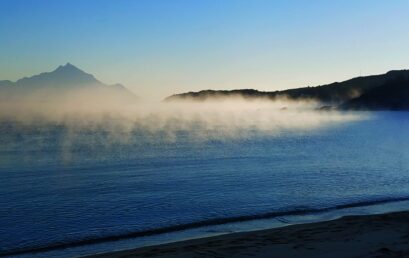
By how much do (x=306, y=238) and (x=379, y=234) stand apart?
107 inches

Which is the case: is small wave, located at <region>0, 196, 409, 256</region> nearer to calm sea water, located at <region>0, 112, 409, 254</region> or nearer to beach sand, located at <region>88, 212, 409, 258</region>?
calm sea water, located at <region>0, 112, 409, 254</region>

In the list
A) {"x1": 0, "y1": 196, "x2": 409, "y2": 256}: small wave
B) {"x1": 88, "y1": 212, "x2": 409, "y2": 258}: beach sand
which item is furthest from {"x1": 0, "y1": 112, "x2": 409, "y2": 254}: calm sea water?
{"x1": 88, "y1": 212, "x2": 409, "y2": 258}: beach sand

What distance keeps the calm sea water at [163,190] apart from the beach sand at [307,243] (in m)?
3.62

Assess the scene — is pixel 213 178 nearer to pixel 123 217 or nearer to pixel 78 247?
pixel 123 217

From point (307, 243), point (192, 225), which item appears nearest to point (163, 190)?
point (192, 225)

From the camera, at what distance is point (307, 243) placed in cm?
1630

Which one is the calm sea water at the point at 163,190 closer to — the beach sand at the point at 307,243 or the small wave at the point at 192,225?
the small wave at the point at 192,225

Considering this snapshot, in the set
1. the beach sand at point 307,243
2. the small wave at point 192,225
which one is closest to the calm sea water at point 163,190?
the small wave at point 192,225

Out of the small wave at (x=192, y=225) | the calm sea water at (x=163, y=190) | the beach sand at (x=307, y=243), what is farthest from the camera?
the calm sea water at (x=163, y=190)

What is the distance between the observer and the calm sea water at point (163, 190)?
21062 millimetres

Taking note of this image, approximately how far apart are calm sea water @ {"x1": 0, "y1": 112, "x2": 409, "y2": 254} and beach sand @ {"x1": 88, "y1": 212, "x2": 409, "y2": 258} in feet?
11.9

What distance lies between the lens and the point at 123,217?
73.5 ft

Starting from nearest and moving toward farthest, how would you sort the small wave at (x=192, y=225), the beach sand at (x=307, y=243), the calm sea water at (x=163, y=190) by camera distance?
the beach sand at (x=307, y=243) < the small wave at (x=192, y=225) < the calm sea water at (x=163, y=190)

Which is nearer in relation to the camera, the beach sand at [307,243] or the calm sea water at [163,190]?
the beach sand at [307,243]
